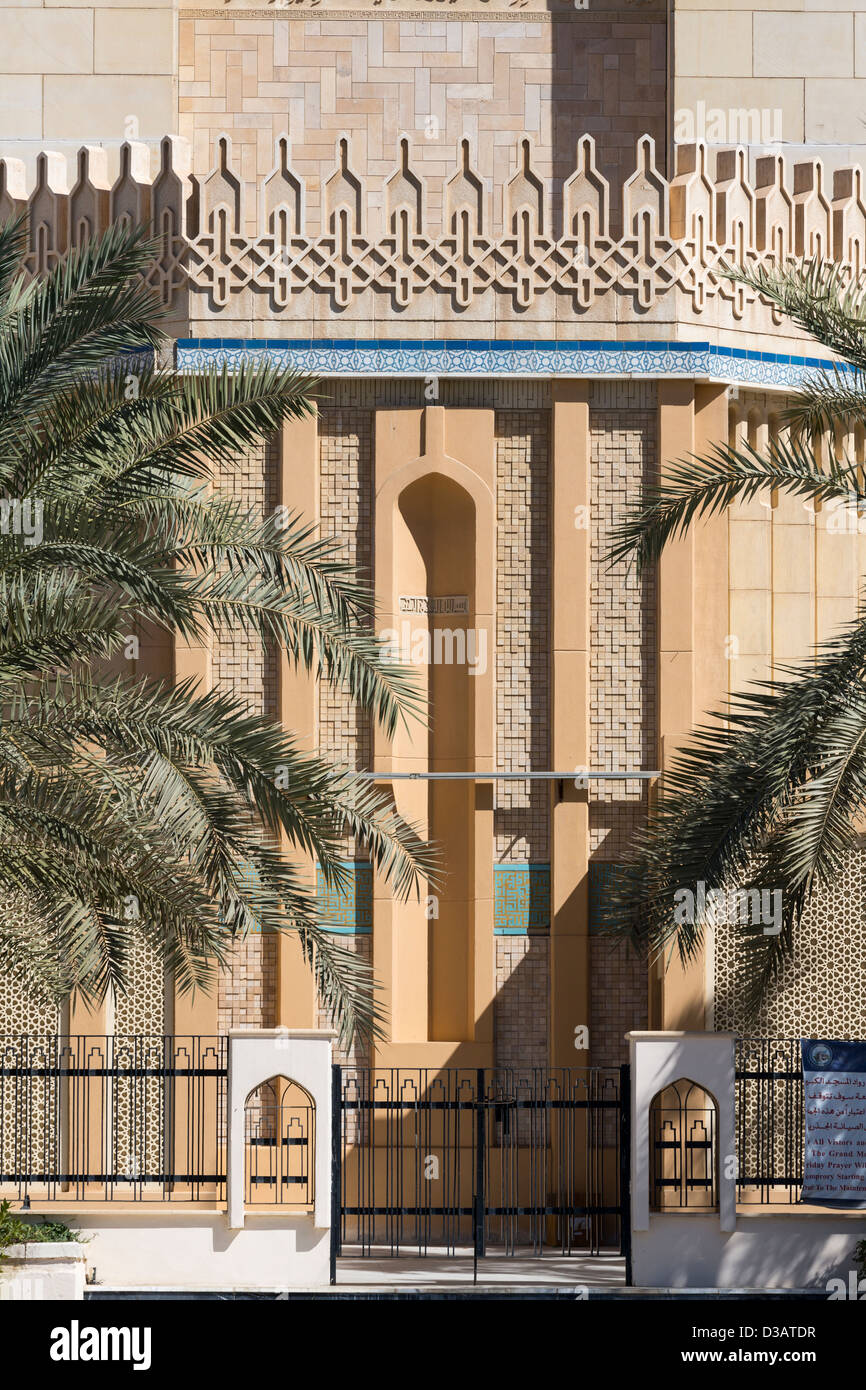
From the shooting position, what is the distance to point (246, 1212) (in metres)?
11.7

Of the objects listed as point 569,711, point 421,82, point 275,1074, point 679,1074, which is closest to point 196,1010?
point 275,1074

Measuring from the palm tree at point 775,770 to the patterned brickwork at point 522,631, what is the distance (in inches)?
92.1

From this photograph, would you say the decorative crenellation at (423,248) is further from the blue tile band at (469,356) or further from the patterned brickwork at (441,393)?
the patterned brickwork at (441,393)

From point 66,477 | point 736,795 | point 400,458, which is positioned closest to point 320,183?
point 400,458

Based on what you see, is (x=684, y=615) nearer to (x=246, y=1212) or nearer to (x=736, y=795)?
(x=736, y=795)

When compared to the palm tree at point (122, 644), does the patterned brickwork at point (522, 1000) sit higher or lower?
lower

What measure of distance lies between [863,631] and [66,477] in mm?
4406

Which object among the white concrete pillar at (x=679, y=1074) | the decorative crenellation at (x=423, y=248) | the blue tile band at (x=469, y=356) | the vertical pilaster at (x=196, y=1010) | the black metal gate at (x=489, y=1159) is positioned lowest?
the black metal gate at (x=489, y=1159)

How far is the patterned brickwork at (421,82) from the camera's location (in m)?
15.6

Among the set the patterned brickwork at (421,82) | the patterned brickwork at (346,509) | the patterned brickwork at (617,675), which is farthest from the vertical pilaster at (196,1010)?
the patterned brickwork at (421,82)

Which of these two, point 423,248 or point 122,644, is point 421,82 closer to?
point 423,248

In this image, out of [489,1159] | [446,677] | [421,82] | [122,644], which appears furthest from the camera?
[421,82]

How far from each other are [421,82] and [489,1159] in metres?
8.51

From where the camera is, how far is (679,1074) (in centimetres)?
1178
